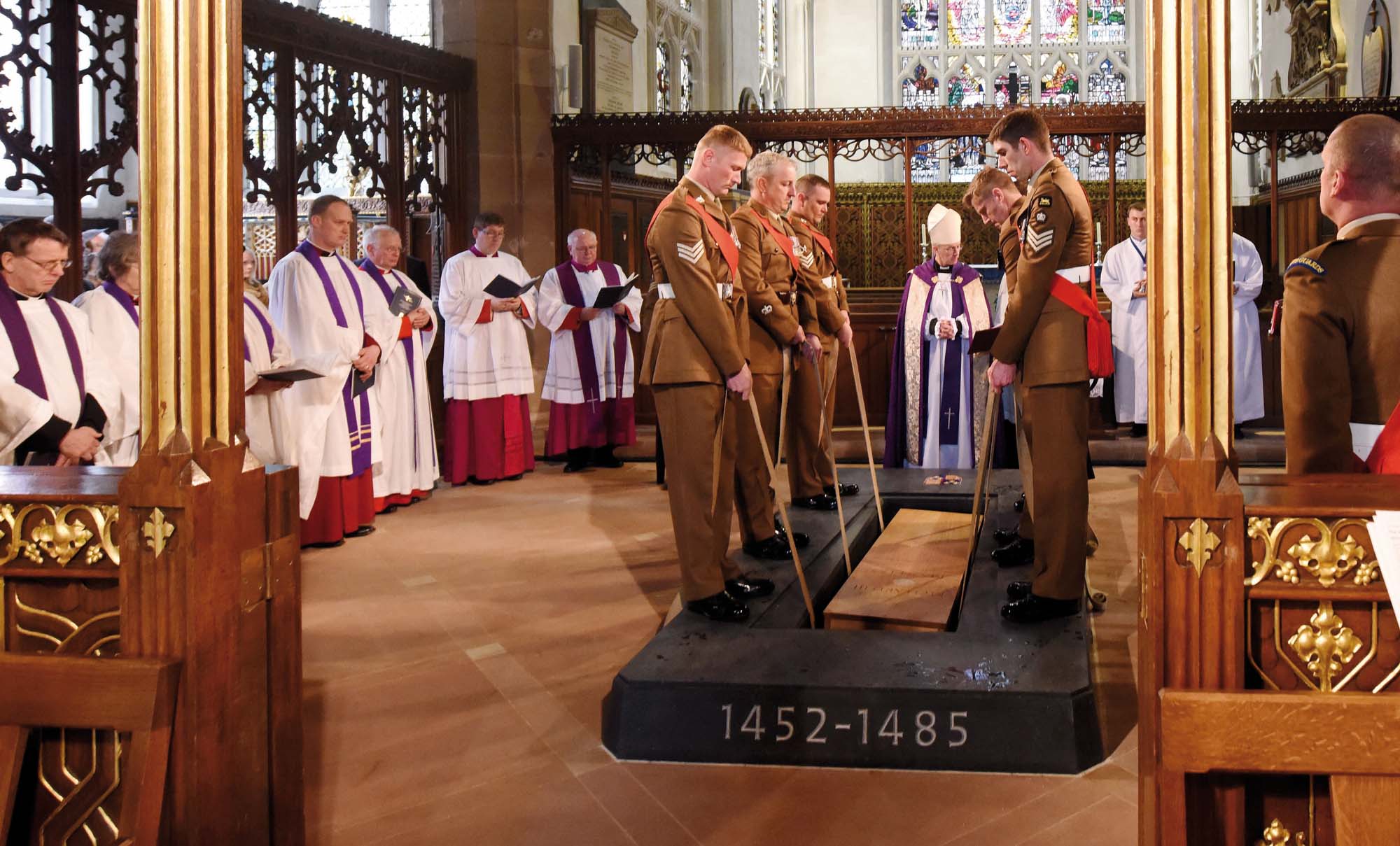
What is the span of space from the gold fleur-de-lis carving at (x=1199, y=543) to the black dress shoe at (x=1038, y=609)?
1867 mm

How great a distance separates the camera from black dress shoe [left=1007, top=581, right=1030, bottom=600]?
12.4 ft

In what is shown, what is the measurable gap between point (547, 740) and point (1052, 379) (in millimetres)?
1870

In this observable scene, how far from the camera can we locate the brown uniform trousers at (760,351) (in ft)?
15.0

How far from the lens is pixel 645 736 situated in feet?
9.62

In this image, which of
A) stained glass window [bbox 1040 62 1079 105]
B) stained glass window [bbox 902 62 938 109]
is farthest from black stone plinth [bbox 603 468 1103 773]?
stained glass window [bbox 1040 62 1079 105]

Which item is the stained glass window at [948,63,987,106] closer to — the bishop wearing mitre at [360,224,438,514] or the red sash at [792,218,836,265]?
the red sash at [792,218,836,265]

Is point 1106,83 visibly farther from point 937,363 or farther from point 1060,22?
point 937,363

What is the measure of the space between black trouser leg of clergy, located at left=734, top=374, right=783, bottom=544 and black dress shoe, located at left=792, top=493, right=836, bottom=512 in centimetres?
72

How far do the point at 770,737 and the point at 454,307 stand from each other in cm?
489

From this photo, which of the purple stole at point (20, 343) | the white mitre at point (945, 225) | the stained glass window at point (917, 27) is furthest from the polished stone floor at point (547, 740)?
the stained glass window at point (917, 27)

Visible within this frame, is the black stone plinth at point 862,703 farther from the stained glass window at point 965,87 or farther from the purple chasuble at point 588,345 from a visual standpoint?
the stained glass window at point 965,87

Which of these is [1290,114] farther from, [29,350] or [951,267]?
[29,350]

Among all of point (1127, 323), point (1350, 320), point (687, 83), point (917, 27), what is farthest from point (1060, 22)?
point (1350, 320)

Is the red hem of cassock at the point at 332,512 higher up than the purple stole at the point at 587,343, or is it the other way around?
the purple stole at the point at 587,343
